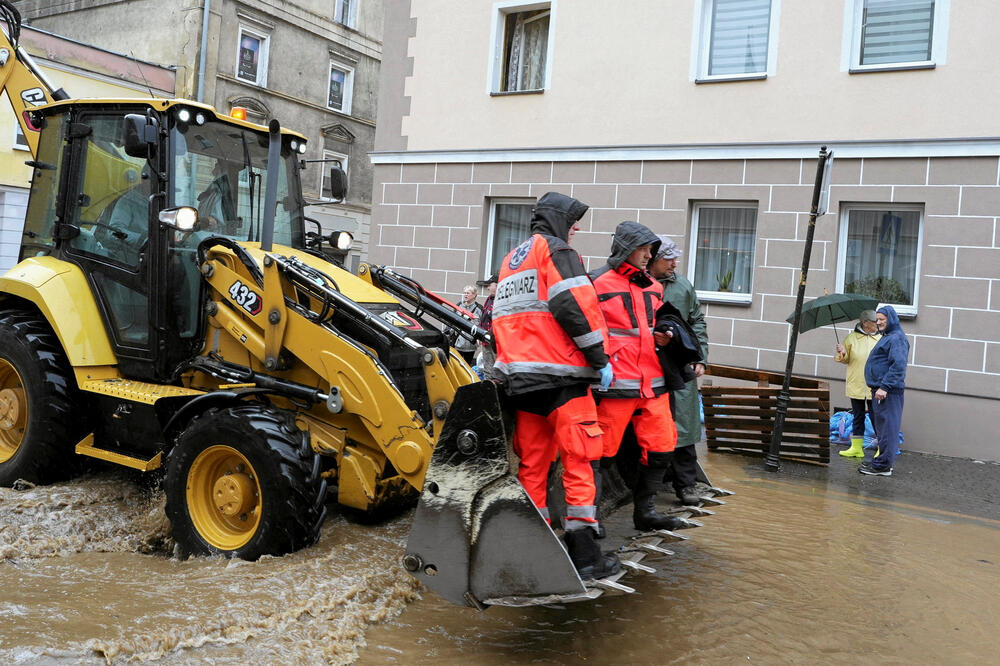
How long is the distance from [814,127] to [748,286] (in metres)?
2.13

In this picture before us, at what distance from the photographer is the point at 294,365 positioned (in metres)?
5.57

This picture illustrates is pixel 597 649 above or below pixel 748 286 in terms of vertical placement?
below

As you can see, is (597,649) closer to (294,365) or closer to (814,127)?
(294,365)

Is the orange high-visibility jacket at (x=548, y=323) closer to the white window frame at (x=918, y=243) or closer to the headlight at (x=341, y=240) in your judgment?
the headlight at (x=341, y=240)

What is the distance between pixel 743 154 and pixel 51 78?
704 inches

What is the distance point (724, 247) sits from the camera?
1209cm

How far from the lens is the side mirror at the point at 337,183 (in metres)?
6.82

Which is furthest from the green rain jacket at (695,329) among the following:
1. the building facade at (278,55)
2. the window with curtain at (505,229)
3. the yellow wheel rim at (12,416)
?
the building facade at (278,55)

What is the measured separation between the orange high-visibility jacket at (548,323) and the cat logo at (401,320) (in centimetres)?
107

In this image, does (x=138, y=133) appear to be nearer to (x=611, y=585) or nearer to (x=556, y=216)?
(x=556, y=216)

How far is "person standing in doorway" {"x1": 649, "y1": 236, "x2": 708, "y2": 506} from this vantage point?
5941 mm

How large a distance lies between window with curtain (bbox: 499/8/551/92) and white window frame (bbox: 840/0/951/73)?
436 centimetres

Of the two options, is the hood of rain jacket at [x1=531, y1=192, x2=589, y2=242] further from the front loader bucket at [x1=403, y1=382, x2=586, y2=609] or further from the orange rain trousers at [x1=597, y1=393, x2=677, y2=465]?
the orange rain trousers at [x1=597, y1=393, x2=677, y2=465]

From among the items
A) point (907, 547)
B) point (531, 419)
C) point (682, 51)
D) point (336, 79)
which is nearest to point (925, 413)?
point (907, 547)
